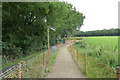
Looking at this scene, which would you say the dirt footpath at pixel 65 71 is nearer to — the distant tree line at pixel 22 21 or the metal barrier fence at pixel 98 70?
the metal barrier fence at pixel 98 70

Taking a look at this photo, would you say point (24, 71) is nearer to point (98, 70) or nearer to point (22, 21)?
point (98, 70)

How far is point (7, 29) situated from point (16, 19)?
149 cm

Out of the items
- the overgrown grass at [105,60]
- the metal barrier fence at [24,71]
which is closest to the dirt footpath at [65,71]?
A: the overgrown grass at [105,60]

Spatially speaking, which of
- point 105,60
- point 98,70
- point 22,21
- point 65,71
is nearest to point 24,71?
point 65,71

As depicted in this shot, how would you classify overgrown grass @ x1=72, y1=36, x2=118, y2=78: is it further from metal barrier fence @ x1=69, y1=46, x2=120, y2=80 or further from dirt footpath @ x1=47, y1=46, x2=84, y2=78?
dirt footpath @ x1=47, y1=46, x2=84, y2=78

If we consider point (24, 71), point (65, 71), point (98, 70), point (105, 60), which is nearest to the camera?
point (24, 71)

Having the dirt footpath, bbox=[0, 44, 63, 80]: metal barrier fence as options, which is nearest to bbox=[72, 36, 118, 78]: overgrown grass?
the dirt footpath

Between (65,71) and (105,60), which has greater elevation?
(105,60)

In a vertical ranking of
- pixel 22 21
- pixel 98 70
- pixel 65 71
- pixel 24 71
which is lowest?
pixel 65 71

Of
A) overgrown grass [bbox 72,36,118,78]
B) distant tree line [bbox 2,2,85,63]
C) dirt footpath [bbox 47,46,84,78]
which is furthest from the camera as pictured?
distant tree line [bbox 2,2,85,63]

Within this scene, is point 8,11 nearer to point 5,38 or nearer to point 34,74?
point 5,38

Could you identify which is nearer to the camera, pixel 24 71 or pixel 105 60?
pixel 24 71

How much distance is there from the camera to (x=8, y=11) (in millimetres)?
8797

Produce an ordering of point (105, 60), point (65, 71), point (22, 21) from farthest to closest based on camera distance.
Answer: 1. point (22, 21)
2. point (65, 71)
3. point (105, 60)
